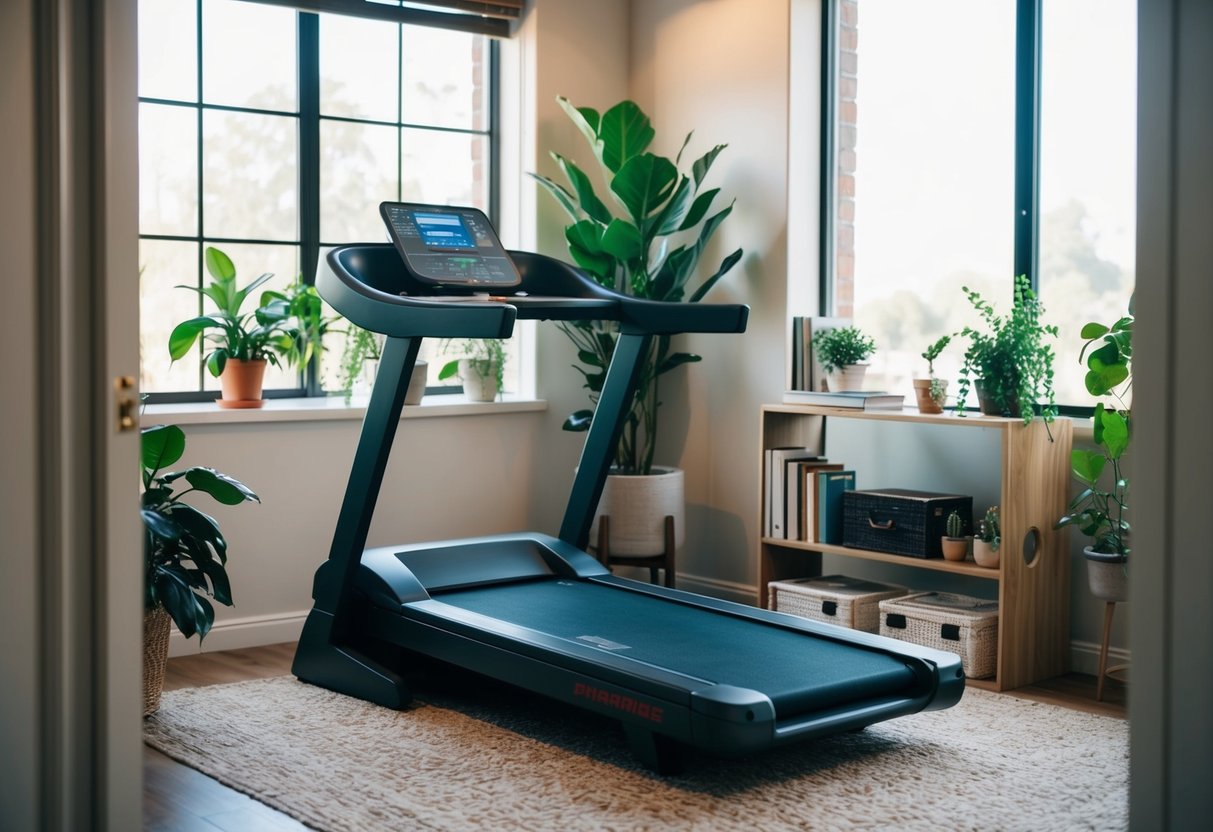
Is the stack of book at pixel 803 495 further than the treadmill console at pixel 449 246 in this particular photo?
Yes

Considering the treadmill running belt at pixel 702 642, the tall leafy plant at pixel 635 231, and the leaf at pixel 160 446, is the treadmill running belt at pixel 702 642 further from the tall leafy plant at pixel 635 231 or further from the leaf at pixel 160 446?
the tall leafy plant at pixel 635 231

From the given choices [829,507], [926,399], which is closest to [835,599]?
[829,507]

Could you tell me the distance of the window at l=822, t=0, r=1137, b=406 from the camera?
157 inches

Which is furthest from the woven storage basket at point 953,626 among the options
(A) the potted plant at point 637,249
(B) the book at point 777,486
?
(A) the potted plant at point 637,249

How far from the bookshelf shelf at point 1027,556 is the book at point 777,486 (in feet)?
1.10

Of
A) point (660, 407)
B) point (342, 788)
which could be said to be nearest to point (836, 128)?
point (660, 407)

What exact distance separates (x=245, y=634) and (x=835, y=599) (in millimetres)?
1975

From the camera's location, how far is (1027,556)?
397 centimetres

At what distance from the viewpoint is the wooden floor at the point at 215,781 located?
2770 mm

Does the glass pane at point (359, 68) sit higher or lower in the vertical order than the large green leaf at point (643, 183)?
higher

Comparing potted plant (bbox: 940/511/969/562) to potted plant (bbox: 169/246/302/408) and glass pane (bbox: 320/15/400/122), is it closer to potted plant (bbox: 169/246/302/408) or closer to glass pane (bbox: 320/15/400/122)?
potted plant (bbox: 169/246/302/408)

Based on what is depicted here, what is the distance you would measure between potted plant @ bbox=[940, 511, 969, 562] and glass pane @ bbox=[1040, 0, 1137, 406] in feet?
1.73

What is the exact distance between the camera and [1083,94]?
4047 mm
